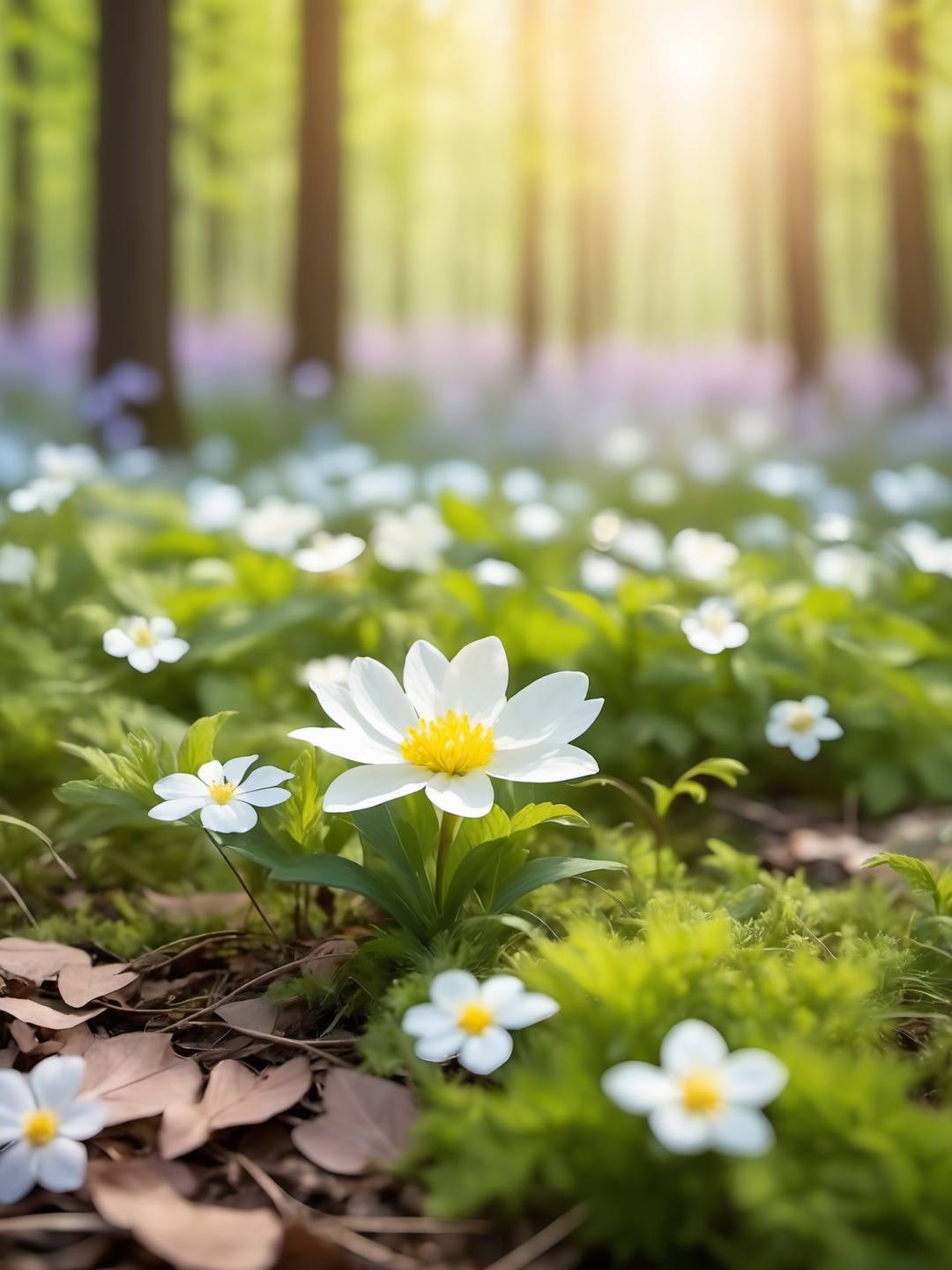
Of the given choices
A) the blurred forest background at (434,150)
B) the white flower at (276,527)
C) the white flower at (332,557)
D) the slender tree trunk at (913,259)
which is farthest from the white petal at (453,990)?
the slender tree trunk at (913,259)

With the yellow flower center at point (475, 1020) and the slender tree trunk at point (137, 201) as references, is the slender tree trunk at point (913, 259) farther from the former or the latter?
the yellow flower center at point (475, 1020)

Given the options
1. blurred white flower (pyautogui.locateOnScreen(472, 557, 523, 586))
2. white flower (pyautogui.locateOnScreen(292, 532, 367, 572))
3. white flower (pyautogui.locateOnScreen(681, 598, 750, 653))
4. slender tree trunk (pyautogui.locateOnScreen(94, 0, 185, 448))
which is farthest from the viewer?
slender tree trunk (pyautogui.locateOnScreen(94, 0, 185, 448))

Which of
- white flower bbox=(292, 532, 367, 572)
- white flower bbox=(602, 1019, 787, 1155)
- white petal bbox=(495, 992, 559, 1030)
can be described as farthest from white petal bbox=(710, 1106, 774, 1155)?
white flower bbox=(292, 532, 367, 572)

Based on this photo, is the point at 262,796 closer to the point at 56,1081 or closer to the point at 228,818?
the point at 228,818

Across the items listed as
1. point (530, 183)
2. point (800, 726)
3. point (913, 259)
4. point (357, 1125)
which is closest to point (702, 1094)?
point (357, 1125)

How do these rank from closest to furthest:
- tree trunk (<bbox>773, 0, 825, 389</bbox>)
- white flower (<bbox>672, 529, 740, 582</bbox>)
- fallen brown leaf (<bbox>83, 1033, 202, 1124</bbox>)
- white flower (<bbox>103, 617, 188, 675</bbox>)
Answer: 1. fallen brown leaf (<bbox>83, 1033, 202, 1124</bbox>)
2. white flower (<bbox>103, 617, 188, 675</bbox>)
3. white flower (<bbox>672, 529, 740, 582</bbox>)
4. tree trunk (<bbox>773, 0, 825, 389</bbox>)

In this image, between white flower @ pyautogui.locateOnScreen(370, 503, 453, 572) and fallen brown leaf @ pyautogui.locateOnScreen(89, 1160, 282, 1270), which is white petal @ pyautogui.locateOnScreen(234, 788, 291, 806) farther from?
white flower @ pyautogui.locateOnScreen(370, 503, 453, 572)

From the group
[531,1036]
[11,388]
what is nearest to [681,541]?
[531,1036]

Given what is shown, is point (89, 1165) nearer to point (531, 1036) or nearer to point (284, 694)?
point (531, 1036)
